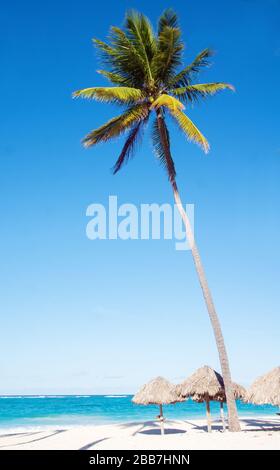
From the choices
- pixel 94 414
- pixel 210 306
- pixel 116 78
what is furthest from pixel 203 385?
pixel 94 414

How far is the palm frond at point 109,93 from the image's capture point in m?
12.5

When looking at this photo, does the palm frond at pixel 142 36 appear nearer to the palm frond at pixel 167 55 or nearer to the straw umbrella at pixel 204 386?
the palm frond at pixel 167 55

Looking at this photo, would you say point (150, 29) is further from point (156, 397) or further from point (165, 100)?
point (156, 397)

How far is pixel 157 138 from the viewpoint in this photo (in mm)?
14141

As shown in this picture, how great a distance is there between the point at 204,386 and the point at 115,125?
913 cm

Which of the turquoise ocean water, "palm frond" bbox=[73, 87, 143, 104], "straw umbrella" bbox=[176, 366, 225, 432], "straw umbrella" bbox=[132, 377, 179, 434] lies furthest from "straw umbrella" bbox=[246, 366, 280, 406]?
the turquoise ocean water

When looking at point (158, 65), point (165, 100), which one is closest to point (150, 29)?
point (158, 65)

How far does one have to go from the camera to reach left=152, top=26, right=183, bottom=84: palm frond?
1309 cm

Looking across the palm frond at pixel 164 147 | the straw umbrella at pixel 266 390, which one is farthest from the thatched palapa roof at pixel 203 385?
the palm frond at pixel 164 147

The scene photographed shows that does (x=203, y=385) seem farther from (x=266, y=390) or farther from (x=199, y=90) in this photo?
(x=199, y=90)

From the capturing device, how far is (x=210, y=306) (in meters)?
12.2

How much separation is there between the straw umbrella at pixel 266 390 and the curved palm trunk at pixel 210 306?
7.33 feet

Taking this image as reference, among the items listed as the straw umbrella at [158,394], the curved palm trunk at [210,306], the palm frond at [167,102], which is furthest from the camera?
the straw umbrella at [158,394]
